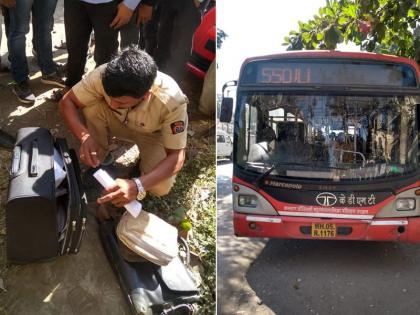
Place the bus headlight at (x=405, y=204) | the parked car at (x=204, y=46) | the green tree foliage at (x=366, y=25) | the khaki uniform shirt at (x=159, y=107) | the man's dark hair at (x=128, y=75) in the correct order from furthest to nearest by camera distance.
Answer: the green tree foliage at (x=366, y=25) → the parked car at (x=204, y=46) → the bus headlight at (x=405, y=204) → the khaki uniform shirt at (x=159, y=107) → the man's dark hair at (x=128, y=75)

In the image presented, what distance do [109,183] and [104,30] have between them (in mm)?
1343

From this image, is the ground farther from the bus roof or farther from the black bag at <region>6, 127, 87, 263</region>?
the bus roof

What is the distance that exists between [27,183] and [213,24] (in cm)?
244

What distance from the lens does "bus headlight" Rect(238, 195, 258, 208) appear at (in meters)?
4.22

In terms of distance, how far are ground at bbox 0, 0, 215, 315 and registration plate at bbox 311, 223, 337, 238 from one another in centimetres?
101

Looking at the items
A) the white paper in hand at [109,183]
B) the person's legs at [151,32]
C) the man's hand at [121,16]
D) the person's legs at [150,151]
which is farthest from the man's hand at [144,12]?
the white paper in hand at [109,183]

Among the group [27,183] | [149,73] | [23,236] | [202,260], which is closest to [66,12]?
[149,73]

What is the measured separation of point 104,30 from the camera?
3234 millimetres

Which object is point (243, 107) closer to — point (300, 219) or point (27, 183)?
point (300, 219)

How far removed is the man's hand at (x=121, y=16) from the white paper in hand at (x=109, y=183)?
4.10 ft

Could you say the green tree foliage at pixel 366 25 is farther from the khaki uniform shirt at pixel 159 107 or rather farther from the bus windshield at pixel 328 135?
the khaki uniform shirt at pixel 159 107

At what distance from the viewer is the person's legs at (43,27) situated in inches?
136

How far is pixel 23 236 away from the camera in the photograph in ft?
7.72

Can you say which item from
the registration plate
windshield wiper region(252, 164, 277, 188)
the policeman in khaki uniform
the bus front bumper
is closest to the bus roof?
windshield wiper region(252, 164, 277, 188)
